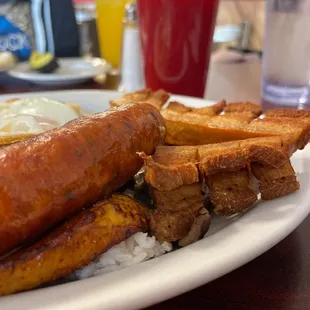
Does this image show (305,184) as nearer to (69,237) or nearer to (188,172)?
(188,172)

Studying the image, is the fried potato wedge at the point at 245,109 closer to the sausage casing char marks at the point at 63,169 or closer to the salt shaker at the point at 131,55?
the sausage casing char marks at the point at 63,169

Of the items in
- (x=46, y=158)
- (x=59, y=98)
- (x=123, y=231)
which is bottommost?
(x=59, y=98)

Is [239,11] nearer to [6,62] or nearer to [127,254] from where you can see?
[6,62]

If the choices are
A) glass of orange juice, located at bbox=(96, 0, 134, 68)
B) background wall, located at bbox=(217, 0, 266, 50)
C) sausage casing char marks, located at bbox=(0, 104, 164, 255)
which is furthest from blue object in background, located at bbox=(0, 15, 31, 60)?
background wall, located at bbox=(217, 0, 266, 50)

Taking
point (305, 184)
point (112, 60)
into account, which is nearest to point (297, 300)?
point (305, 184)

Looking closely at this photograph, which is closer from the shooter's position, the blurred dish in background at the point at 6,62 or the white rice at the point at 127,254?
the white rice at the point at 127,254

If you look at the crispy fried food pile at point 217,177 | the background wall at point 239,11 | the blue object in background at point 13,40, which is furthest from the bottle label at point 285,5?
the background wall at point 239,11

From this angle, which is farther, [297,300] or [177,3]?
[177,3]
